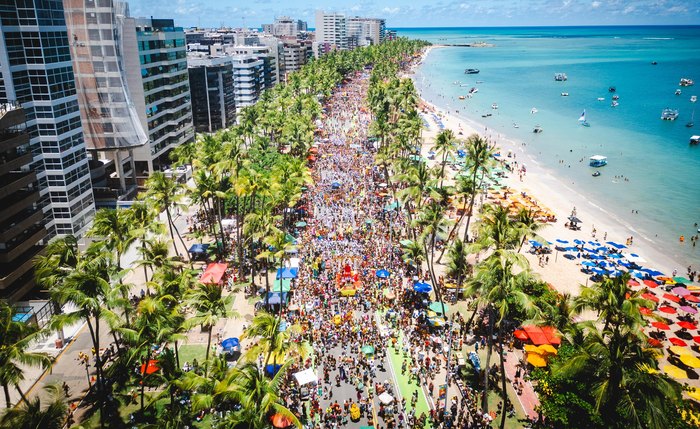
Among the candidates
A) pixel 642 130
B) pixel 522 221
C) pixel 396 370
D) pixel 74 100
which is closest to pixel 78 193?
pixel 74 100

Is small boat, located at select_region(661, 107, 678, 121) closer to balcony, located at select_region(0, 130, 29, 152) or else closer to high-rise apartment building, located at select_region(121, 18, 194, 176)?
high-rise apartment building, located at select_region(121, 18, 194, 176)

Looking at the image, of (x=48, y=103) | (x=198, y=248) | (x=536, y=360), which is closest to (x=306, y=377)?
(x=536, y=360)

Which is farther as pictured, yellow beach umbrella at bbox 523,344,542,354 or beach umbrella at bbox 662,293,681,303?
beach umbrella at bbox 662,293,681,303

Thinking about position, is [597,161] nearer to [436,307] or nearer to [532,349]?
[436,307]

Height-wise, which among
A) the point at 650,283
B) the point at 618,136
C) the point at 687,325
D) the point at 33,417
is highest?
the point at 33,417

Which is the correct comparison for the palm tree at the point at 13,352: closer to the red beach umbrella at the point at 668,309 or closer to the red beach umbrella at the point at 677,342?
the red beach umbrella at the point at 677,342

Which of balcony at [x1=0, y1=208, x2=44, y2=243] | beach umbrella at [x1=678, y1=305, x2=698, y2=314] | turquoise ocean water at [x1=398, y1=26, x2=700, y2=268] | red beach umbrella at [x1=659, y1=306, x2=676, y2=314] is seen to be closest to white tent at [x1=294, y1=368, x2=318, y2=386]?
balcony at [x1=0, y1=208, x2=44, y2=243]
